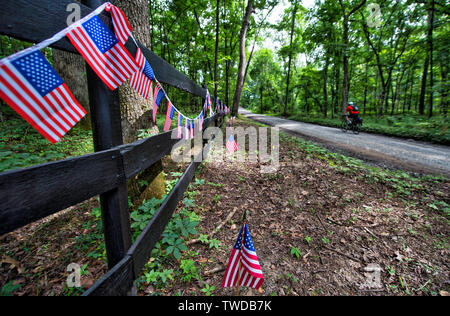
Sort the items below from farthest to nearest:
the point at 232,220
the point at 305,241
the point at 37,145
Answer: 1. the point at 37,145
2. the point at 232,220
3. the point at 305,241

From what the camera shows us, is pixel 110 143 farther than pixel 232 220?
No

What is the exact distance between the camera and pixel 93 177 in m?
1.16

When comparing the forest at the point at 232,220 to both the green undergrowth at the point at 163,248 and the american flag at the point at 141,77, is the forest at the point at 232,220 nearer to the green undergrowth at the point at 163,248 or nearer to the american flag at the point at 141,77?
the green undergrowth at the point at 163,248

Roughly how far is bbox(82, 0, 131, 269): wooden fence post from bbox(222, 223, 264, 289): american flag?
96cm

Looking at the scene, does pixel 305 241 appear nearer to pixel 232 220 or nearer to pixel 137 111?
pixel 232 220

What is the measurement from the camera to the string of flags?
0.81 meters

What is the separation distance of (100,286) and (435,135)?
12904mm

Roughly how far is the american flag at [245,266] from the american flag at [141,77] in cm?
→ 165

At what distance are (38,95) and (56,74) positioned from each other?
135 mm

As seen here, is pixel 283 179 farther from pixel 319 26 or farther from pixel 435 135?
pixel 319 26
